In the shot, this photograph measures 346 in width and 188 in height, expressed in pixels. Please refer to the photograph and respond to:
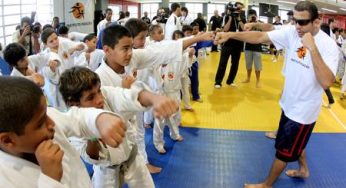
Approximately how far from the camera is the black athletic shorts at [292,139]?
3.02m

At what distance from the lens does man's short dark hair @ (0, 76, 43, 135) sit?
43.6 inches

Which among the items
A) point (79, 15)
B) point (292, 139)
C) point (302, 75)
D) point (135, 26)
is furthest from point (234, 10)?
point (79, 15)

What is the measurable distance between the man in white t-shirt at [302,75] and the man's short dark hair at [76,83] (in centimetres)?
163

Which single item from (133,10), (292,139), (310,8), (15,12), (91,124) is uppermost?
(133,10)

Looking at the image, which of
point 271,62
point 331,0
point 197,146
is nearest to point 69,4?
point 271,62

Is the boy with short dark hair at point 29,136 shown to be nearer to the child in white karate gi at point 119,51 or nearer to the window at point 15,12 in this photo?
the child in white karate gi at point 119,51

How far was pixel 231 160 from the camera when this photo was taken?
4.02 m

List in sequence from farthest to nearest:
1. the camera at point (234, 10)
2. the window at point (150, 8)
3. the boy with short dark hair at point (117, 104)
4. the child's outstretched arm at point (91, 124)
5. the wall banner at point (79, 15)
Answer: the window at point (150, 8), the wall banner at point (79, 15), the camera at point (234, 10), the boy with short dark hair at point (117, 104), the child's outstretched arm at point (91, 124)

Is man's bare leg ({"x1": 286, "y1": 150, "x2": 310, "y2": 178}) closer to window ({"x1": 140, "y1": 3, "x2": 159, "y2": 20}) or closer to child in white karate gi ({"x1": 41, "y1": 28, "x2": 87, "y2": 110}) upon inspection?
child in white karate gi ({"x1": 41, "y1": 28, "x2": 87, "y2": 110})

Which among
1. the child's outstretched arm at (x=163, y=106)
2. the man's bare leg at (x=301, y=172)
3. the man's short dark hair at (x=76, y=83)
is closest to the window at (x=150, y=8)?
the man's bare leg at (x=301, y=172)

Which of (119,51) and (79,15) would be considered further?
(79,15)

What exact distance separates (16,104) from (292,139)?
8.43 ft

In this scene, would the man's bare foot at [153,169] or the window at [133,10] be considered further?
the window at [133,10]

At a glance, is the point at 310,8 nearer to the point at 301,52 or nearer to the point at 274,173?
the point at 301,52
